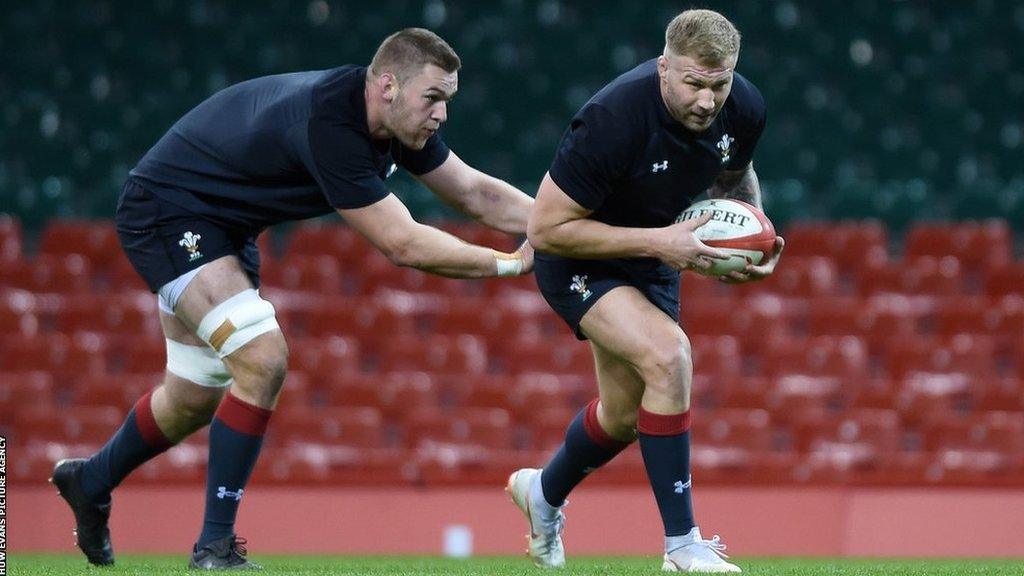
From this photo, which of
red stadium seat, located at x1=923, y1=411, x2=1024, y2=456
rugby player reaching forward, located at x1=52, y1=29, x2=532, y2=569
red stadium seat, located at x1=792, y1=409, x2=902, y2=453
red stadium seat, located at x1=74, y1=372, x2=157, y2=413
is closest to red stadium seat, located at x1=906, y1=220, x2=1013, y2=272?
red stadium seat, located at x1=923, y1=411, x2=1024, y2=456

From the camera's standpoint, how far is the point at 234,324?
14.2 feet

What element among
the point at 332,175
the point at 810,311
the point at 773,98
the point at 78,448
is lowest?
the point at 78,448

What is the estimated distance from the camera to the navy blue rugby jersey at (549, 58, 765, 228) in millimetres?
4098

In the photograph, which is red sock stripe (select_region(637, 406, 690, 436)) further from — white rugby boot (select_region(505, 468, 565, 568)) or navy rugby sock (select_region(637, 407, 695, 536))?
white rugby boot (select_region(505, 468, 565, 568))

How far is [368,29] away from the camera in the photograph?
487 inches

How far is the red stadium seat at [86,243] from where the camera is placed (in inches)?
404

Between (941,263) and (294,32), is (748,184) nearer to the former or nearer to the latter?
(941,263)

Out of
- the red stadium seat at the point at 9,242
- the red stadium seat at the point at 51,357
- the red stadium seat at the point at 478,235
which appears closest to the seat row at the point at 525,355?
the red stadium seat at the point at 51,357

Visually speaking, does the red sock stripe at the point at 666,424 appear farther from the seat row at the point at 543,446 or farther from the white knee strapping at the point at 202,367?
the seat row at the point at 543,446

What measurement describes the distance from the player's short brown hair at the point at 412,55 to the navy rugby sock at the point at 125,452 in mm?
1327

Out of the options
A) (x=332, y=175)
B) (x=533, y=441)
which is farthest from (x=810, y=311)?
(x=332, y=175)

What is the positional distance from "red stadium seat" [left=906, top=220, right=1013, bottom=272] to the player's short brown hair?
6.96 metres

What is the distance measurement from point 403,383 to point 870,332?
309cm

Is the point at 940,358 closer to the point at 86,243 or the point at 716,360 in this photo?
the point at 716,360
